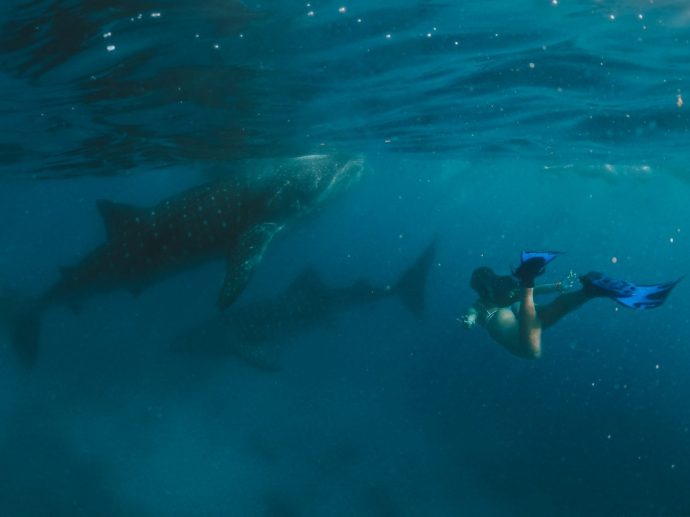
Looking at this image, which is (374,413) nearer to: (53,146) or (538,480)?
(538,480)

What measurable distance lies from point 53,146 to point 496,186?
4303cm

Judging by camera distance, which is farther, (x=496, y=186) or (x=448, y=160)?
(x=496, y=186)

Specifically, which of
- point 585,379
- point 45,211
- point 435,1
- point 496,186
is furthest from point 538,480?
point 45,211

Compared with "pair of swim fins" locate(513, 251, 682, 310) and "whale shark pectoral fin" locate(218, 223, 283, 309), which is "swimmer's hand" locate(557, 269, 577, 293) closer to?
"pair of swim fins" locate(513, 251, 682, 310)

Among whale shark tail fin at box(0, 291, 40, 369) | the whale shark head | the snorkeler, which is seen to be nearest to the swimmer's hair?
the snorkeler

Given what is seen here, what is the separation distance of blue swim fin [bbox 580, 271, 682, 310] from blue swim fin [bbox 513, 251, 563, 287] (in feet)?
2.24

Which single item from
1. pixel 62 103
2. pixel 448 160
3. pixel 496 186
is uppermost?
pixel 62 103

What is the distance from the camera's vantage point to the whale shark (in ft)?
67.2

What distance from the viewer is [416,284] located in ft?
73.2

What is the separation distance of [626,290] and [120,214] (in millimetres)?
11614

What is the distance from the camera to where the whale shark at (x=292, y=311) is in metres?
20.5

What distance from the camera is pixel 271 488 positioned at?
822 inches

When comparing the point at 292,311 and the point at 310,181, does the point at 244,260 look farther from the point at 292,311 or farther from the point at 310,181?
the point at 292,311

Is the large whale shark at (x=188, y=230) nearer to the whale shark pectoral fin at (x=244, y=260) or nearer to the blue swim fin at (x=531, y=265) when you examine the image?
the whale shark pectoral fin at (x=244, y=260)
